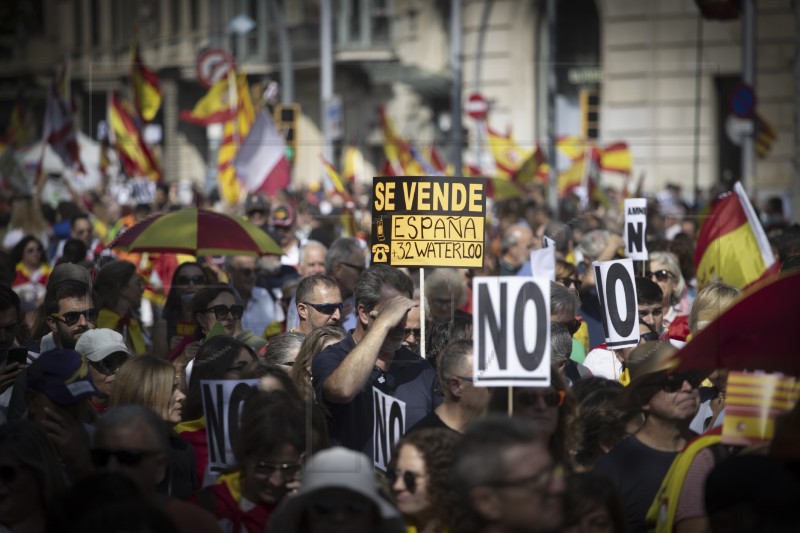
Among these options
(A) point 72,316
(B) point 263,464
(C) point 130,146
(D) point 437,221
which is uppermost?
(C) point 130,146

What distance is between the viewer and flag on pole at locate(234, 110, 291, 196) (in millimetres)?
17250

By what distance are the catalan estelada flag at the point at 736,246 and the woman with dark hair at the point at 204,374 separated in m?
4.47

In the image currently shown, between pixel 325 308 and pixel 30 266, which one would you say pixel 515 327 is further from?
pixel 30 266

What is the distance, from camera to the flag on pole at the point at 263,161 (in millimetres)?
17250

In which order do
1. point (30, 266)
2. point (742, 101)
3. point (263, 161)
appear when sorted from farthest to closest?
point (742, 101)
point (263, 161)
point (30, 266)

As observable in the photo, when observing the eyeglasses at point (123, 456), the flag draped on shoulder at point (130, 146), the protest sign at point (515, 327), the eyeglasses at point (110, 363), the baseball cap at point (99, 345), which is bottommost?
the eyeglasses at point (123, 456)

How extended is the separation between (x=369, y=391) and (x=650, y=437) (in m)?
1.34

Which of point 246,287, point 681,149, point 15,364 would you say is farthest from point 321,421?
point 681,149

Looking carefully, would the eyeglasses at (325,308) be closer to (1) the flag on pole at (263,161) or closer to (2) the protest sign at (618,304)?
(2) the protest sign at (618,304)

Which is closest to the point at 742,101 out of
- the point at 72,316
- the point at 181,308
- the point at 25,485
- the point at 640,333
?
the point at 181,308

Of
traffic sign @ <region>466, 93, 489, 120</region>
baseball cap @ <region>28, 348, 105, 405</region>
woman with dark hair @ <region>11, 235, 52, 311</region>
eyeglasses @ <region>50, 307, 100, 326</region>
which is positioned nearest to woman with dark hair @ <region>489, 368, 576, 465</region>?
baseball cap @ <region>28, 348, 105, 405</region>

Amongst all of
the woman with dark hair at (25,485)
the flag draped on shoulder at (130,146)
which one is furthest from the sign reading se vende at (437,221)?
the flag draped on shoulder at (130,146)

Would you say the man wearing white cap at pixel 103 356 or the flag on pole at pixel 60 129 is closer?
the man wearing white cap at pixel 103 356

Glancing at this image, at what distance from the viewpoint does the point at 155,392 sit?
599 centimetres
